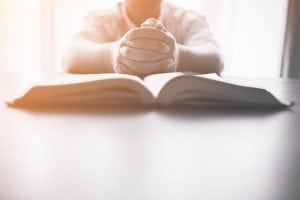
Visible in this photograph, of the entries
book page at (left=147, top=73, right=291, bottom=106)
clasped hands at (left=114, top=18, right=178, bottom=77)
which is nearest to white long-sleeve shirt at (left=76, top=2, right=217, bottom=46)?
clasped hands at (left=114, top=18, right=178, bottom=77)

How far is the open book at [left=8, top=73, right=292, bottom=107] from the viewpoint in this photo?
76 centimetres

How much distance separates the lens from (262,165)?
0.45 meters

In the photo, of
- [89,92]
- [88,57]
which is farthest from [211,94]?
[88,57]

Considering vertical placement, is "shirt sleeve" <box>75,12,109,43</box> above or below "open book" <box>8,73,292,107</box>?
above

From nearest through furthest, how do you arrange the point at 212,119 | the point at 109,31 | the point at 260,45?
the point at 212,119
the point at 109,31
the point at 260,45

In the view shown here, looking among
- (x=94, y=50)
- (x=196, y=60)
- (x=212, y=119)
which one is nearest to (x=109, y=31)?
(x=94, y=50)

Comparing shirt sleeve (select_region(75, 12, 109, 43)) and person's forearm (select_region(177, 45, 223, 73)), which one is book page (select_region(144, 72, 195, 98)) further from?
shirt sleeve (select_region(75, 12, 109, 43))

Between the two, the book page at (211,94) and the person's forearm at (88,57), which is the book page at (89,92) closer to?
the book page at (211,94)

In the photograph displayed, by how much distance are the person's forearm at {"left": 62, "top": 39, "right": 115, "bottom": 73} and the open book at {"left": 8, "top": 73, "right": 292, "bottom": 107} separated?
0.29 metres

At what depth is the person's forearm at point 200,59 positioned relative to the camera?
43.4 inches

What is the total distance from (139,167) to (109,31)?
35.8 inches

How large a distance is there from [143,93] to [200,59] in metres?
0.39

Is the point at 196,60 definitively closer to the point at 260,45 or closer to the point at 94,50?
the point at 94,50

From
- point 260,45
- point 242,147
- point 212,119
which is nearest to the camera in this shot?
point 242,147
